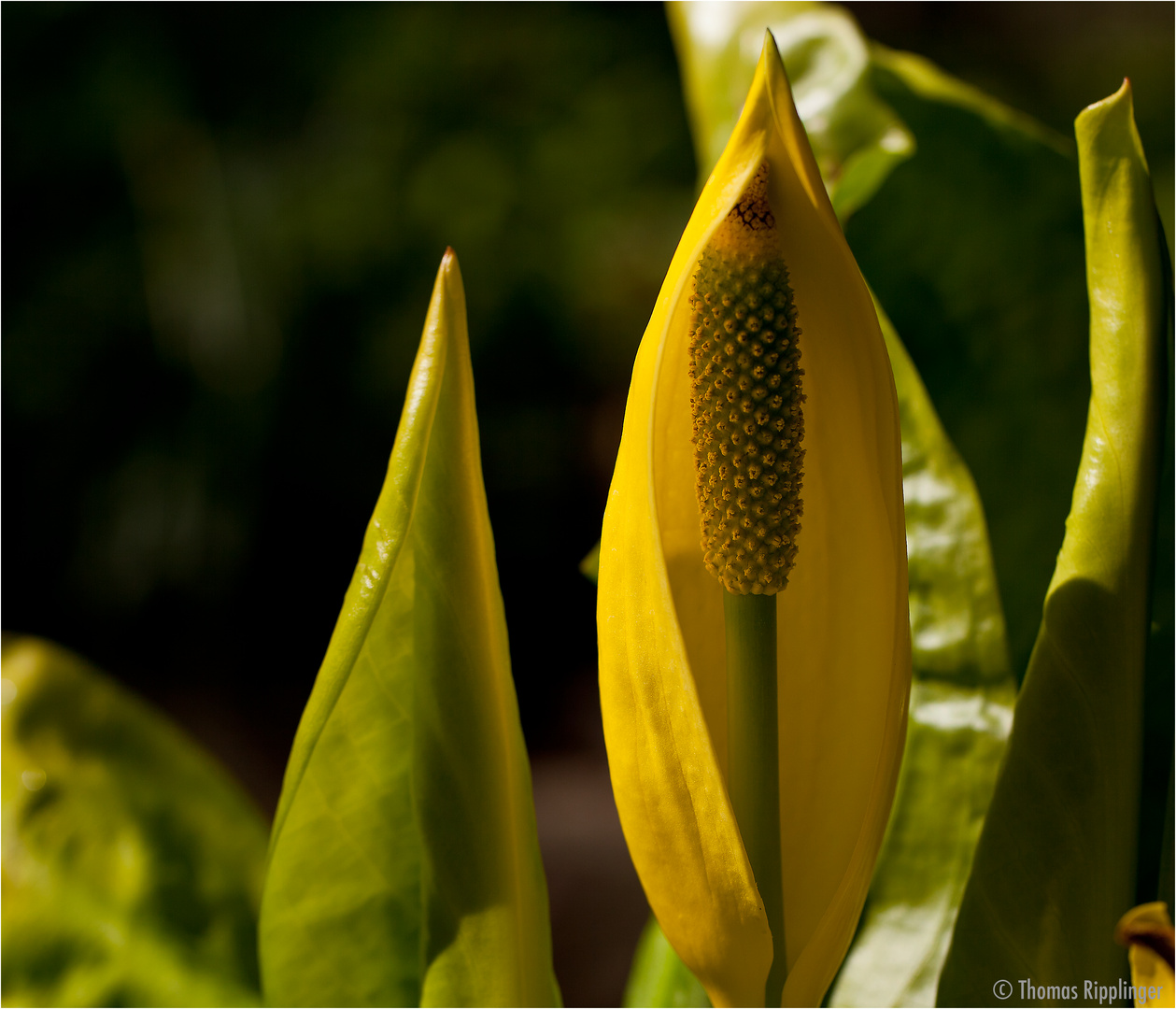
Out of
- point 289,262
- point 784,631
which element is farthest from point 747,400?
point 289,262

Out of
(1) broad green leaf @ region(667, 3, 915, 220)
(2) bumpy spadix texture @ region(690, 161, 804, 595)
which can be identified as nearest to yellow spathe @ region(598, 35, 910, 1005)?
(2) bumpy spadix texture @ region(690, 161, 804, 595)

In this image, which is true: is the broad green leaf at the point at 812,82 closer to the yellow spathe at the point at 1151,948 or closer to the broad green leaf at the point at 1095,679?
the broad green leaf at the point at 1095,679

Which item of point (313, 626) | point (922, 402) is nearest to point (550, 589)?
point (313, 626)

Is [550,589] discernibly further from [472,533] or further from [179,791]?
[472,533]

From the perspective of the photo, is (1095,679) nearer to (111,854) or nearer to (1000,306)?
(1000,306)

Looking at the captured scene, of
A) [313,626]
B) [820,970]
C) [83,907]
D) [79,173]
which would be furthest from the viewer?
[313,626]

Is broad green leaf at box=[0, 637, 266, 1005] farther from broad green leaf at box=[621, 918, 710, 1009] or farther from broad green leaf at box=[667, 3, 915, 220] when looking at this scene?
broad green leaf at box=[667, 3, 915, 220]

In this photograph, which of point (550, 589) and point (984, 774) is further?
point (550, 589)
